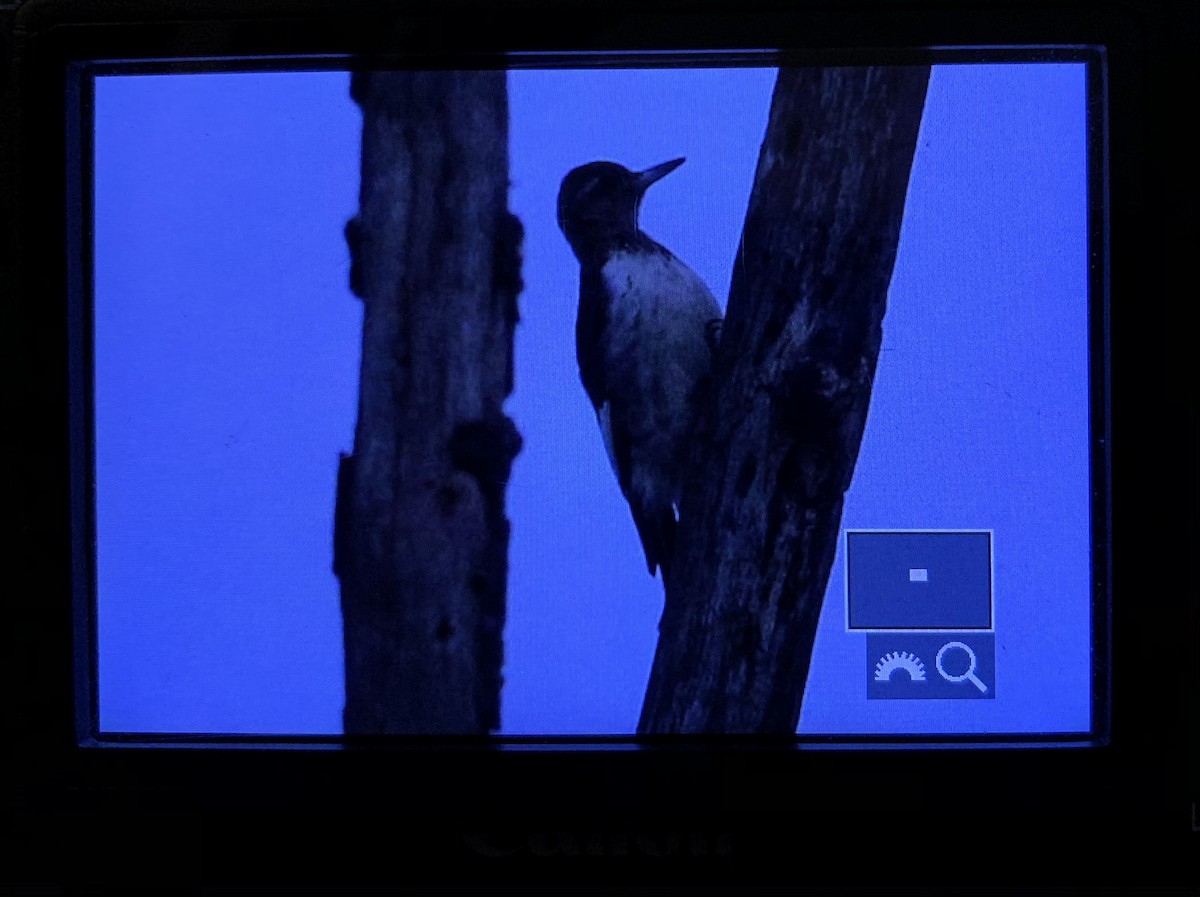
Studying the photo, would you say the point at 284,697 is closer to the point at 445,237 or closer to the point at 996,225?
the point at 445,237

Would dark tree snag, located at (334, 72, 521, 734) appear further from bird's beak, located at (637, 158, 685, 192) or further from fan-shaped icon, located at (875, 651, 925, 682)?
fan-shaped icon, located at (875, 651, 925, 682)

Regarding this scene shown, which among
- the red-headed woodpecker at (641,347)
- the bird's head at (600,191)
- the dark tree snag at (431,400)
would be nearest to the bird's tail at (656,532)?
the red-headed woodpecker at (641,347)

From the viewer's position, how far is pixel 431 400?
2.88ft

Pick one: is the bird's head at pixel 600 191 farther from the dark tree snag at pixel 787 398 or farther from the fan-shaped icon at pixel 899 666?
the fan-shaped icon at pixel 899 666

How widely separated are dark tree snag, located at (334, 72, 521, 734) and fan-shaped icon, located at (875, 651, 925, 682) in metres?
0.32

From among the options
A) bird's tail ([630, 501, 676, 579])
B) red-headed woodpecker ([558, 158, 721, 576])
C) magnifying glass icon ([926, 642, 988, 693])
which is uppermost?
red-headed woodpecker ([558, 158, 721, 576])

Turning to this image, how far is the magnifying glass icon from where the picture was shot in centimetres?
88

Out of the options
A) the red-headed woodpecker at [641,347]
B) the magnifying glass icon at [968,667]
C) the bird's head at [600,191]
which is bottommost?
the magnifying glass icon at [968,667]

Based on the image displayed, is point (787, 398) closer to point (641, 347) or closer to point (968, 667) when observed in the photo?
point (641, 347)

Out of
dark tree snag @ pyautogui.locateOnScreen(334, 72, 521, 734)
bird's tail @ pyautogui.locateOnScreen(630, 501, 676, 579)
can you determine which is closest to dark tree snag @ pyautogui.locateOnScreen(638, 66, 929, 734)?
bird's tail @ pyautogui.locateOnScreen(630, 501, 676, 579)

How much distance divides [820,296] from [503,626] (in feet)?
1.23

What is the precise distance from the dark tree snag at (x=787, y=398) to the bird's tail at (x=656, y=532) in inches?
0.5

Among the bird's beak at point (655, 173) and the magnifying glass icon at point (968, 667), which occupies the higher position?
the bird's beak at point (655, 173)

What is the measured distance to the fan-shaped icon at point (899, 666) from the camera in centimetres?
88
